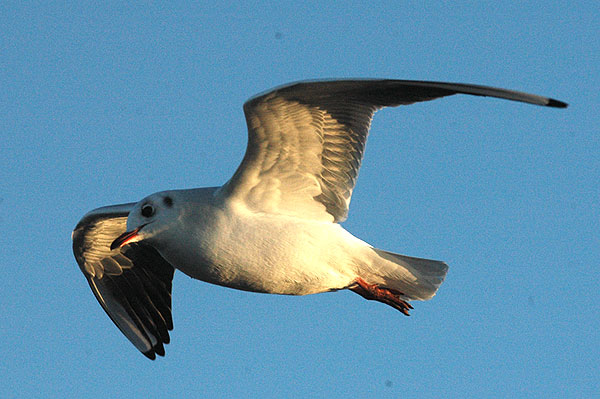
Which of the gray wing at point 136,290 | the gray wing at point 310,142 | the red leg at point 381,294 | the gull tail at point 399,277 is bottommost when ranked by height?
the gray wing at point 136,290

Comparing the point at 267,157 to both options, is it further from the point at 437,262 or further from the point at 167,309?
the point at 167,309

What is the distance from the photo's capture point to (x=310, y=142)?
7.29 m

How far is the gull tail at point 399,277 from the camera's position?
7.95 metres

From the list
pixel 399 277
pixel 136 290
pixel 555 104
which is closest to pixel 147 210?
pixel 136 290

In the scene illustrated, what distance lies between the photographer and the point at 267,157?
7.29m

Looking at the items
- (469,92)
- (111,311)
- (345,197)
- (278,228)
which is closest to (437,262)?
(345,197)

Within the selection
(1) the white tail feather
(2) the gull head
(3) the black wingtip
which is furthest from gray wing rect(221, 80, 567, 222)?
(3) the black wingtip

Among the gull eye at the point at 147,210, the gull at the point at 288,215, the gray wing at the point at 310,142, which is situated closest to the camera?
the gray wing at the point at 310,142

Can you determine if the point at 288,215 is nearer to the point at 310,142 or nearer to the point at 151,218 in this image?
the point at 310,142

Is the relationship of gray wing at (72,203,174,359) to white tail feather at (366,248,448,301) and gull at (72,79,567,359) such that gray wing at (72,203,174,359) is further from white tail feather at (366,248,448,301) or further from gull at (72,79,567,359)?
white tail feather at (366,248,448,301)

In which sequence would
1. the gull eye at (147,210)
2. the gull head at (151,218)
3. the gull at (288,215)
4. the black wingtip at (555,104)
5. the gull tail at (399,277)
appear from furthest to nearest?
the gull tail at (399,277), the gull eye at (147,210), the gull head at (151,218), the gull at (288,215), the black wingtip at (555,104)

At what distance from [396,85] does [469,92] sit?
77 centimetres

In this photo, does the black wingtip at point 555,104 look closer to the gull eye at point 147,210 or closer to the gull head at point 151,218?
the gull head at point 151,218

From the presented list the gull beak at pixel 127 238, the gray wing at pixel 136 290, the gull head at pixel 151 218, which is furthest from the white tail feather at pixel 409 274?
the gray wing at pixel 136 290
